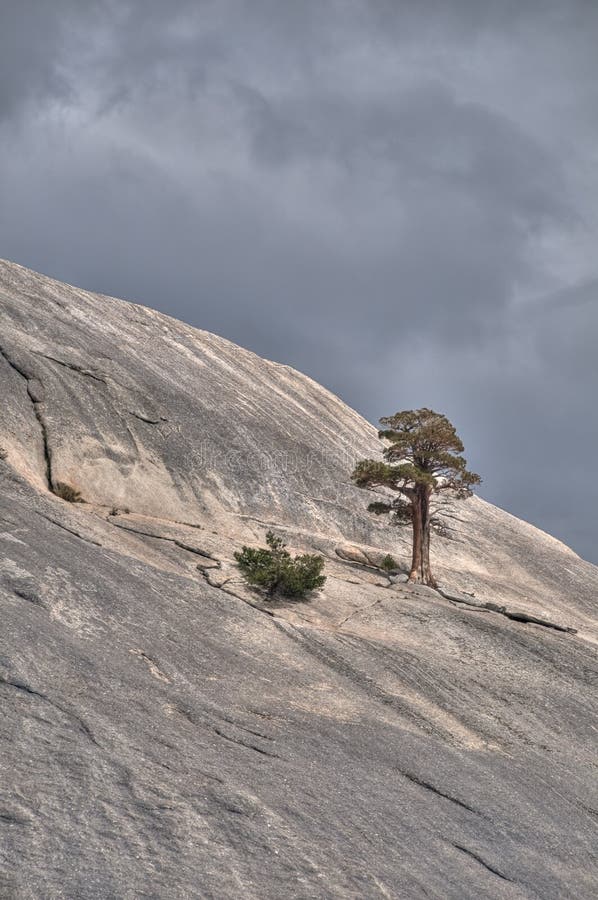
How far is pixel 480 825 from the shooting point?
13.4m

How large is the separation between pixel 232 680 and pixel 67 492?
45.0 feet

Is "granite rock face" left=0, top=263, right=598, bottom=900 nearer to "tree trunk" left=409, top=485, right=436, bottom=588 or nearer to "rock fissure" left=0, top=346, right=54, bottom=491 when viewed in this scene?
"rock fissure" left=0, top=346, right=54, bottom=491

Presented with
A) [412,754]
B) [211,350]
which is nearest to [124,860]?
[412,754]

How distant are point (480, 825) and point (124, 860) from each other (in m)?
7.56

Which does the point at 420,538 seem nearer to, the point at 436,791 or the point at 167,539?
the point at 167,539

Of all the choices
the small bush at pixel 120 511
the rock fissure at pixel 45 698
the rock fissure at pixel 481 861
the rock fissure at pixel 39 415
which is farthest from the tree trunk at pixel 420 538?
the rock fissure at pixel 45 698

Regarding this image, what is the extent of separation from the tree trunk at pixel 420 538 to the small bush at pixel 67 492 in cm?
1503

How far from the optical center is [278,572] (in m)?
24.9

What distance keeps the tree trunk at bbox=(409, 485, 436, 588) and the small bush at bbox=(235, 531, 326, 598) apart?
26.5ft

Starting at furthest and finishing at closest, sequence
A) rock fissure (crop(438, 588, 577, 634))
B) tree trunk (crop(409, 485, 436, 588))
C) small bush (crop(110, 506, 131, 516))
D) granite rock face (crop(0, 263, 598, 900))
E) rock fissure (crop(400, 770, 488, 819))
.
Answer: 1. tree trunk (crop(409, 485, 436, 588))
2. rock fissure (crop(438, 588, 577, 634))
3. small bush (crop(110, 506, 131, 516))
4. rock fissure (crop(400, 770, 488, 819))
5. granite rock face (crop(0, 263, 598, 900))

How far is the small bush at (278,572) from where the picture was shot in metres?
24.9

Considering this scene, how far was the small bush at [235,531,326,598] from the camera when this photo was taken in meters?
24.9

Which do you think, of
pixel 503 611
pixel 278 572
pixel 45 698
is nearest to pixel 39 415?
pixel 278 572

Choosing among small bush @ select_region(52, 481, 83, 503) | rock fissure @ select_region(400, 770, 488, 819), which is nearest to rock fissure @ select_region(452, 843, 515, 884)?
rock fissure @ select_region(400, 770, 488, 819)
